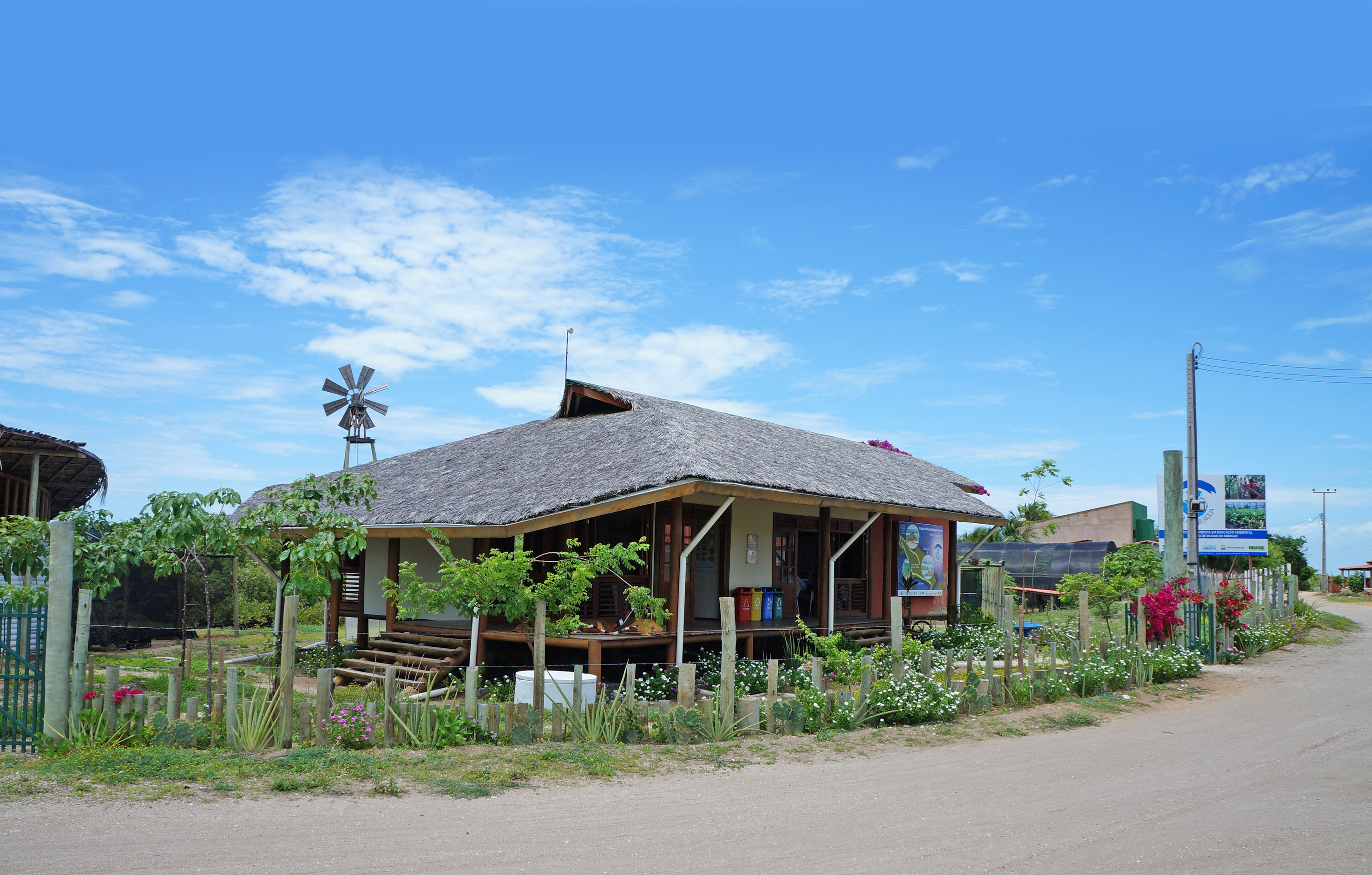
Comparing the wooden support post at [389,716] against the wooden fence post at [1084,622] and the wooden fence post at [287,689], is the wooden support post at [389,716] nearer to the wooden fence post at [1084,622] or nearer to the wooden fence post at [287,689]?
the wooden fence post at [287,689]

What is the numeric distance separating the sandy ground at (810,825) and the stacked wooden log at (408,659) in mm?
7331

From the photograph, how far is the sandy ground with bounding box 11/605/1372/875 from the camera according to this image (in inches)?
242

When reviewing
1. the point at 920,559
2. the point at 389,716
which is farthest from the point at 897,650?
the point at 920,559

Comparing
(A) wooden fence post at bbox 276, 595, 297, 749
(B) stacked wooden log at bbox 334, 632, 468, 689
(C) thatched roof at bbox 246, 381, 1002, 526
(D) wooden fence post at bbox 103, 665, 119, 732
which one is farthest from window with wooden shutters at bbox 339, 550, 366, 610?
(A) wooden fence post at bbox 276, 595, 297, 749

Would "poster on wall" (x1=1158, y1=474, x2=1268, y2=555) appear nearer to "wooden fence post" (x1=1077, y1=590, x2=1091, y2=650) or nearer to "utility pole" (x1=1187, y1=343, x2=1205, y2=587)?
"utility pole" (x1=1187, y1=343, x2=1205, y2=587)

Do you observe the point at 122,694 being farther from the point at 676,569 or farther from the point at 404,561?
the point at 404,561

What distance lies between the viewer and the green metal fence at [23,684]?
30.0ft

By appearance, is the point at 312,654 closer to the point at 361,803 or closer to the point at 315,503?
the point at 315,503

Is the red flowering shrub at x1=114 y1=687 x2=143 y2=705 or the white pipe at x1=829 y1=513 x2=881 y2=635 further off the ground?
the white pipe at x1=829 y1=513 x2=881 y2=635

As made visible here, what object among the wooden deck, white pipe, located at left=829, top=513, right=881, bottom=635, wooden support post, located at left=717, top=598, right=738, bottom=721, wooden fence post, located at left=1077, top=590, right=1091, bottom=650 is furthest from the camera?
white pipe, located at left=829, top=513, right=881, bottom=635

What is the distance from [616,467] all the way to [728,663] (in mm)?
5260

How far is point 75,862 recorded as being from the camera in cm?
593

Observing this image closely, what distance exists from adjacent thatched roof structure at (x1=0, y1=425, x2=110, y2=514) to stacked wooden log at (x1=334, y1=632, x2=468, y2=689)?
24.7ft

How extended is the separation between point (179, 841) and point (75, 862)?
59 centimetres
